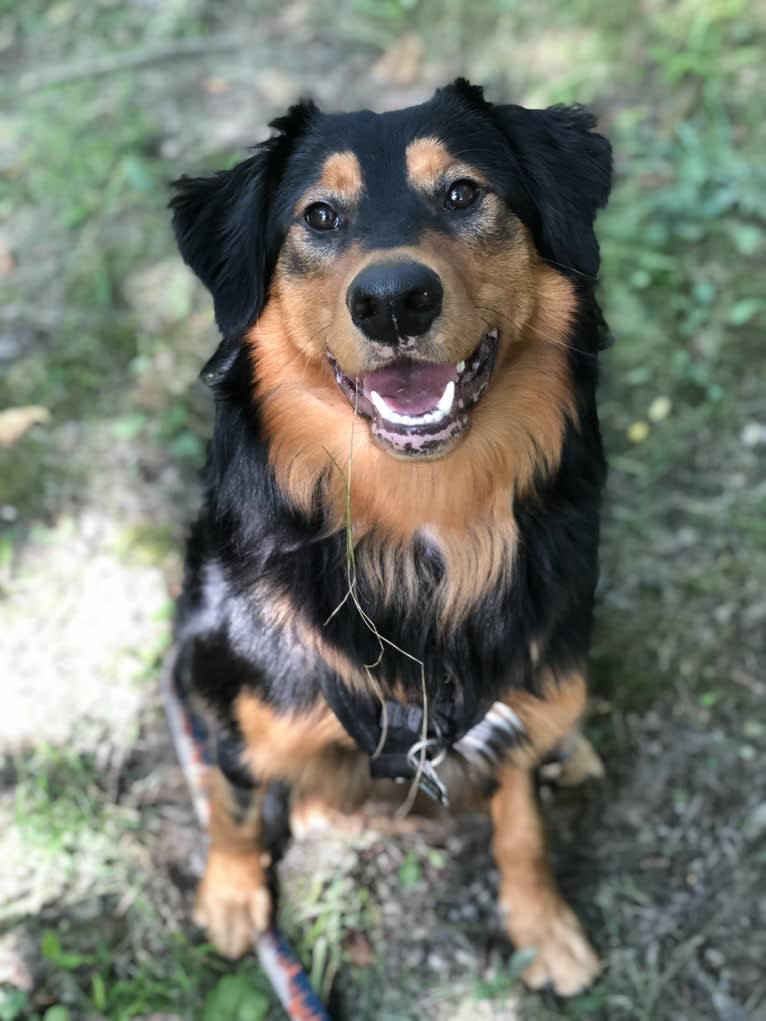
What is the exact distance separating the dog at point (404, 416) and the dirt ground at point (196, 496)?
0.83m

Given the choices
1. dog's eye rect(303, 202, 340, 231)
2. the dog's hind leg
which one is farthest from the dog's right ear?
the dog's hind leg

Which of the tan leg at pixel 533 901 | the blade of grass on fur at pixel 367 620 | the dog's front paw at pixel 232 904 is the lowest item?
the dog's front paw at pixel 232 904

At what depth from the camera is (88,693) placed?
3.39m

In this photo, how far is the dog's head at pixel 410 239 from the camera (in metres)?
2.14

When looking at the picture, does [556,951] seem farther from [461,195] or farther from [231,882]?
[461,195]

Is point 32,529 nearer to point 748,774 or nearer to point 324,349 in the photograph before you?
point 324,349

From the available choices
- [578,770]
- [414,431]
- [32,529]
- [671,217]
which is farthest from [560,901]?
[671,217]

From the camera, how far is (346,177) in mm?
2324

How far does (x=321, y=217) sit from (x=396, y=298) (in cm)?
47

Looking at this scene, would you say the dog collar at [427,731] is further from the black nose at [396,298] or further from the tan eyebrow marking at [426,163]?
the tan eyebrow marking at [426,163]

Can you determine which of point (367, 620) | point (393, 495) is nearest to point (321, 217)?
point (393, 495)

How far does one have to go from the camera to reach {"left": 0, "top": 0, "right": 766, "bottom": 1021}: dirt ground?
2867mm

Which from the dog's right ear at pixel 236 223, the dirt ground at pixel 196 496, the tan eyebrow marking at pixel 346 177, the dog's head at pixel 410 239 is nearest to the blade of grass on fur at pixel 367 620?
the dog's head at pixel 410 239

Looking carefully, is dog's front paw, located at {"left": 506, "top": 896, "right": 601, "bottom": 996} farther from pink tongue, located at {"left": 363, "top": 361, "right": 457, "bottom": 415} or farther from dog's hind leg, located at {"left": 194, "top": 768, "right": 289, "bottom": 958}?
pink tongue, located at {"left": 363, "top": 361, "right": 457, "bottom": 415}
